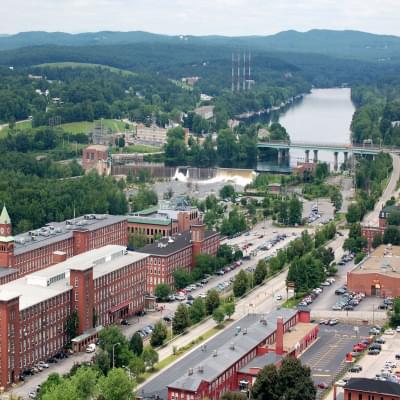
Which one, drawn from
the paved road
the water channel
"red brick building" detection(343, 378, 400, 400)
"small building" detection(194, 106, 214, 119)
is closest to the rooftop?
"red brick building" detection(343, 378, 400, 400)

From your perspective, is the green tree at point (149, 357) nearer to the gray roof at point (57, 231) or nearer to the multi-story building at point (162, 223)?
the gray roof at point (57, 231)

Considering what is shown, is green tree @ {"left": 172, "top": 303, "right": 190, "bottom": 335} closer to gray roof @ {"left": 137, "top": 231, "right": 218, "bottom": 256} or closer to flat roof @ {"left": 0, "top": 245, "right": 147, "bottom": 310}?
flat roof @ {"left": 0, "top": 245, "right": 147, "bottom": 310}

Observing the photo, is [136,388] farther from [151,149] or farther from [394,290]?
[151,149]

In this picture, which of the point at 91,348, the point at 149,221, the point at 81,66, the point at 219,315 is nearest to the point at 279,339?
the point at 219,315

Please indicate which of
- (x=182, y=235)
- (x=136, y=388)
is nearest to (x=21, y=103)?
(x=182, y=235)

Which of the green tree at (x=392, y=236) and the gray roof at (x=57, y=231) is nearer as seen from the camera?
the gray roof at (x=57, y=231)

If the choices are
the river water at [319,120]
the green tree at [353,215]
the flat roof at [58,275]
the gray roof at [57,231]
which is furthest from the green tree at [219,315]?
the river water at [319,120]
